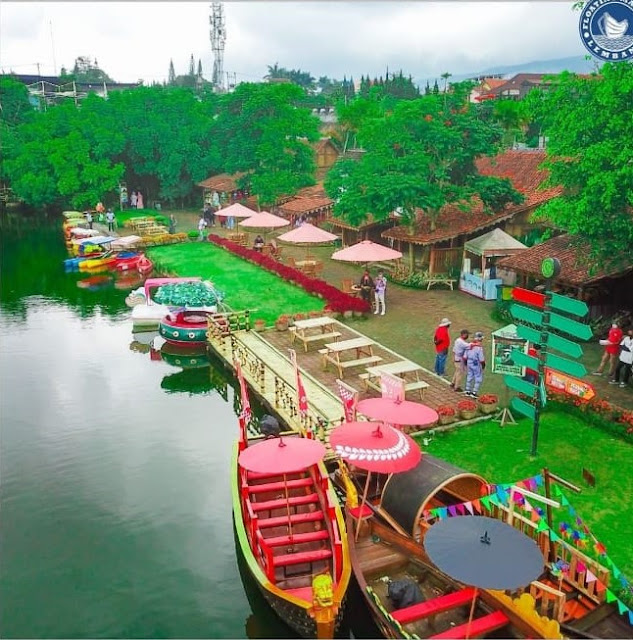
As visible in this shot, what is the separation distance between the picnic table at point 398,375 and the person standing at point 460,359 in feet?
2.80

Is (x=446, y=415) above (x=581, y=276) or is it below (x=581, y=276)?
below

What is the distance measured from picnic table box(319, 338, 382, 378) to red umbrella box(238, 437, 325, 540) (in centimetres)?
805

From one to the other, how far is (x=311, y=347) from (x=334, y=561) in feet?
39.0

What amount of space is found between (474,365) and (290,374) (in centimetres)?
554

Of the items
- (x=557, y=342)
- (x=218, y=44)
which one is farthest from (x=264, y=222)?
(x=218, y=44)

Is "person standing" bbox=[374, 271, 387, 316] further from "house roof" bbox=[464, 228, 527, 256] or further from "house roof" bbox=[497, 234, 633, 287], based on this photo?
"house roof" bbox=[464, 228, 527, 256]

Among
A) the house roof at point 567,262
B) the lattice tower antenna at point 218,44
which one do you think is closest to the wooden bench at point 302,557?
the house roof at point 567,262

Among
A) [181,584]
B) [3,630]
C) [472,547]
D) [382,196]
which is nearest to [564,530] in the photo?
[472,547]

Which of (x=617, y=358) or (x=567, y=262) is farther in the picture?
(x=567, y=262)

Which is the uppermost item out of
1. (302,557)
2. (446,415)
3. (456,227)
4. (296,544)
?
(456,227)

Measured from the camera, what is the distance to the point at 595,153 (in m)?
16.0

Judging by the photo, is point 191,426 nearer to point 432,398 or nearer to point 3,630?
point 432,398

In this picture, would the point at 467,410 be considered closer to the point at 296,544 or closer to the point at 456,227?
the point at 296,544

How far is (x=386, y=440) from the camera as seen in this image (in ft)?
33.7
